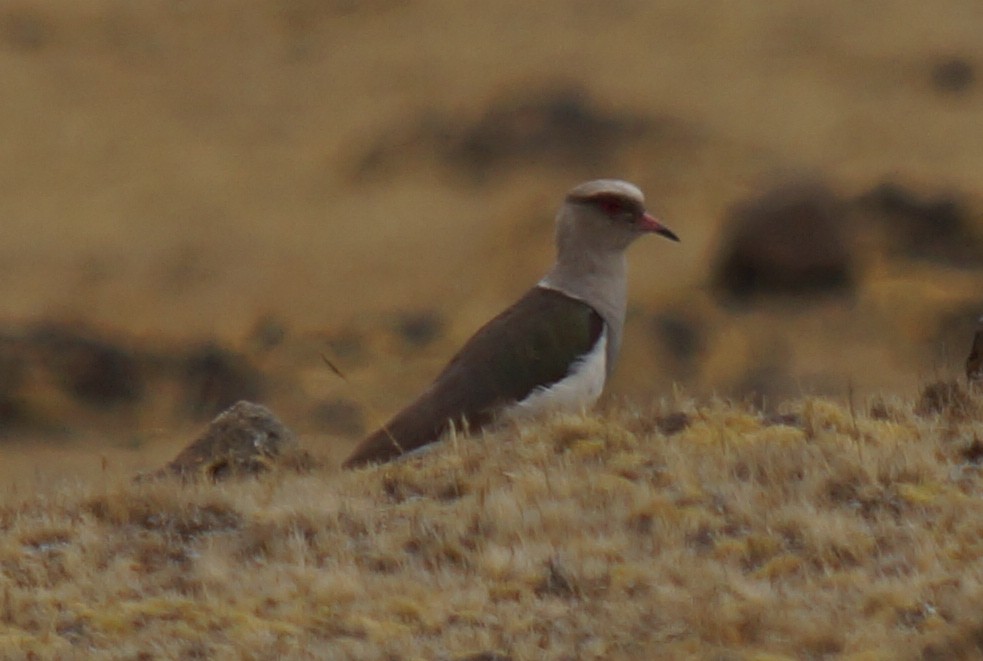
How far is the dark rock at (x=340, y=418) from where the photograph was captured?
32219 millimetres

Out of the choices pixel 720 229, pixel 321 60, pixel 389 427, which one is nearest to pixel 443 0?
pixel 321 60

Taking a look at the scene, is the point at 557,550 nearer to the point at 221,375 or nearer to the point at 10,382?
the point at 10,382

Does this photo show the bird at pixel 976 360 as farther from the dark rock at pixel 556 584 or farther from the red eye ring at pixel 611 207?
the dark rock at pixel 556 584

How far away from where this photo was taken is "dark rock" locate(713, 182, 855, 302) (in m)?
39.5

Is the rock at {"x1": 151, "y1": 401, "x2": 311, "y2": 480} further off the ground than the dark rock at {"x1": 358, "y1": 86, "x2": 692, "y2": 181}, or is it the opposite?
the dark rock at {"x1": 358, "y1": 86, "x2": 692, "y2": 181}

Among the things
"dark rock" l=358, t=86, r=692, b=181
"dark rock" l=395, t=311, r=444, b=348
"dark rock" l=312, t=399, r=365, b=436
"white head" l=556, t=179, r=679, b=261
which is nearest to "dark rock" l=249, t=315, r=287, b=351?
"dark rock" l=395, t=311, r=444, b=348

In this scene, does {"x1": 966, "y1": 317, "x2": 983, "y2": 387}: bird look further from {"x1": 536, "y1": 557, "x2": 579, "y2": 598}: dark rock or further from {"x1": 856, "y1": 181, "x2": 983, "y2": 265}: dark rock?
{"x1": 856, "y1": 181, "x2": 983, "y2": 265}: dark rock

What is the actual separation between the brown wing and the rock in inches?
13.1

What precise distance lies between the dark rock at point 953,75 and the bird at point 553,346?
144 ft

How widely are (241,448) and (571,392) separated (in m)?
1.59

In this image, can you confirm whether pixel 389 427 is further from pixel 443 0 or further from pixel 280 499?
pixel 443 0

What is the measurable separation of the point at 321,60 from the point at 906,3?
1564 cm

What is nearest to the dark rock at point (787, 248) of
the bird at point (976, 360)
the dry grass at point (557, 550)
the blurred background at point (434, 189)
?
the blurred background at point (434, 189)

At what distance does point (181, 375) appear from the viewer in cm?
3891
